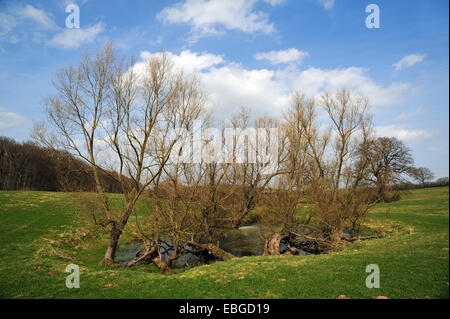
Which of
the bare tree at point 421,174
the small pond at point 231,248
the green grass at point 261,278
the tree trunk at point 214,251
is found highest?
the bare tree at point 421,174

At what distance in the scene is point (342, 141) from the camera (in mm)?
20469

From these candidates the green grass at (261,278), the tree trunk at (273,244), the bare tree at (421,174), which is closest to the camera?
the green grass at (261,278)

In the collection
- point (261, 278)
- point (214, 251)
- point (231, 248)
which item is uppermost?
point (261, 278)

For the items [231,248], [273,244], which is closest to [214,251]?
[231,248]

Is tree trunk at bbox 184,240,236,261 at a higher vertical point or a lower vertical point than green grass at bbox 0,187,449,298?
lower

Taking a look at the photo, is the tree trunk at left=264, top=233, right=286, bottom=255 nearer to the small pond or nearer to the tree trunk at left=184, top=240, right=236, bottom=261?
the small pond

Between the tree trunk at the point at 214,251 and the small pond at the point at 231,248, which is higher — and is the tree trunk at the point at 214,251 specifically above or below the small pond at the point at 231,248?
above

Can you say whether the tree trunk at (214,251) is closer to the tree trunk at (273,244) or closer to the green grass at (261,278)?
the tree trunk at (273,244)

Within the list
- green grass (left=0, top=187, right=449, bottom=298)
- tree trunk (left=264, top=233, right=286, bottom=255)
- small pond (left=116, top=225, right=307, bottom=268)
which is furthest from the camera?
Result: tree trunk (left=264, top=233, right=286, bottom=255)

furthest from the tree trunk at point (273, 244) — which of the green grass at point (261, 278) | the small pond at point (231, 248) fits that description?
the green grass at point (261, 278)

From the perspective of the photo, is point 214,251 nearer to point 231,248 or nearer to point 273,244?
point 231,248

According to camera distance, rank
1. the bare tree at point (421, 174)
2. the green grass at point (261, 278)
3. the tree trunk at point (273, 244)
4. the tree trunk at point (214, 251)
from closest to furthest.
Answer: the green grass at point (261, 278), the tree trunk at point (214, 251), the tree trunk at point (273, 244), the bare tree at point (421, 174)

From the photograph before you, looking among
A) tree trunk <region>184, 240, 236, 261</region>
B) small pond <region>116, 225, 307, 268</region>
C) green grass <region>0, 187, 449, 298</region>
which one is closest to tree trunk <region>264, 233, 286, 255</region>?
small pond <region>116, 225, 307, 268</region>

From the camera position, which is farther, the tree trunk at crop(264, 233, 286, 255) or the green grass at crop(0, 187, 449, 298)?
the tree trunk at crop(264, 233, 286, 255)
